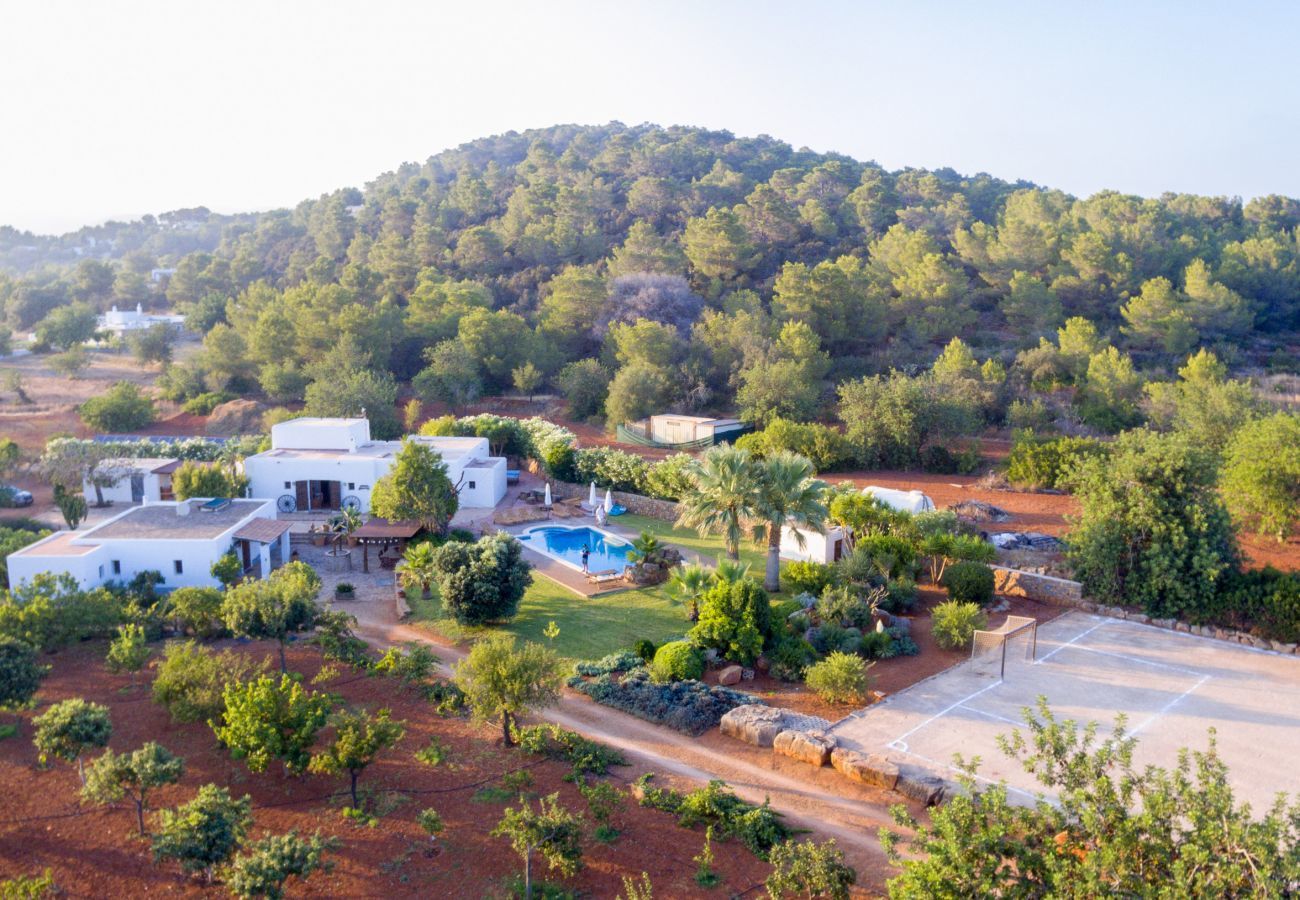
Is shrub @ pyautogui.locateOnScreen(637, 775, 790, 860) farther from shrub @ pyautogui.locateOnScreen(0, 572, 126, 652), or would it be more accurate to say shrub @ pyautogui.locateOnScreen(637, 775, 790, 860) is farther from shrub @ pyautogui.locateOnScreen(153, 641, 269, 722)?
shrub @ pyautogui.locateOnScreen(0, 572, 126, 652)

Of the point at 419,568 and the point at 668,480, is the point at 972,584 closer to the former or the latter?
the point at 668,480

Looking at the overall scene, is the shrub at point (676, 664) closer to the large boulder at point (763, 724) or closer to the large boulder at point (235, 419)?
the large boulder at point (763, 724)

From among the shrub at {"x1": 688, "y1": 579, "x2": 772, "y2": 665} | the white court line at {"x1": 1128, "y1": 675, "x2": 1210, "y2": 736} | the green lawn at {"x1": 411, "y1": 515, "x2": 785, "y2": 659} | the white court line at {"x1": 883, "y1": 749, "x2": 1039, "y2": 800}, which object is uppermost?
the shrub at {"x1": 688, "y1": 579, "x2": 772, "y2": 665}

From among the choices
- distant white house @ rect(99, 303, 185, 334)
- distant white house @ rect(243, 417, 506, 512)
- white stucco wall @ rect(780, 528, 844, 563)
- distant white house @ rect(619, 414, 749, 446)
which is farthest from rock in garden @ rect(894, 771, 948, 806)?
distant white house @ rect(99, 303, 185, 334)

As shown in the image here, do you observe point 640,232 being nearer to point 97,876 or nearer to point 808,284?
point 808,284

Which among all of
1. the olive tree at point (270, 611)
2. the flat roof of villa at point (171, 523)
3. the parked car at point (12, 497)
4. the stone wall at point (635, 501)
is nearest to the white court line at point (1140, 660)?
the stone wall at point (635, 501)

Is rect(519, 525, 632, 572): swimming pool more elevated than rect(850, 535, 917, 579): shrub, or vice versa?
rect(850, 535, 917, 579): shrub
